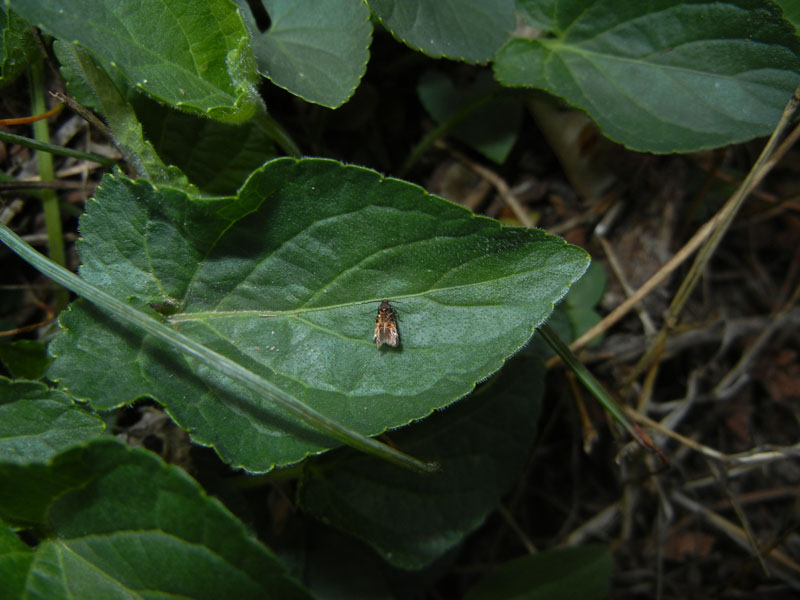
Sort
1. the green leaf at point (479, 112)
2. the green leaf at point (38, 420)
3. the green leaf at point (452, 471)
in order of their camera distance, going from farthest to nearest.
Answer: the green leaf at point (479, 112)
the green leaf at point (452, 471)
the green leaf at point (38, 420)

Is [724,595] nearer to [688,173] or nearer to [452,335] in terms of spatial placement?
[688,173]

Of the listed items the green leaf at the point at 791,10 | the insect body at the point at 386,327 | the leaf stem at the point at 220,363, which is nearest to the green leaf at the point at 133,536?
the leaf stem at the point at 220,363

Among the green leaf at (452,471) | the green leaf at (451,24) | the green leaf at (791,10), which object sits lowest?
the green leaf at (452,471)

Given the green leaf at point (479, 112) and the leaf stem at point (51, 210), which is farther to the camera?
the green leaf at point (479, 112)

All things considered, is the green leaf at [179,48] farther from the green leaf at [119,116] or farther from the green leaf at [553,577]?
the green leaf at [553,577]

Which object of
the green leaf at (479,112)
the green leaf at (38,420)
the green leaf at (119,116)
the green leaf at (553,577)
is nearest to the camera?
the green leaf at (38,420)

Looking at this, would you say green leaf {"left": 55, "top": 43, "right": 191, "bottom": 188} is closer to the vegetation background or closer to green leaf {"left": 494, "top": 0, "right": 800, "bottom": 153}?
the vegetation background

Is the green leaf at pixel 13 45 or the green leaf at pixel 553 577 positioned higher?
the green leaf at pixel 13 45

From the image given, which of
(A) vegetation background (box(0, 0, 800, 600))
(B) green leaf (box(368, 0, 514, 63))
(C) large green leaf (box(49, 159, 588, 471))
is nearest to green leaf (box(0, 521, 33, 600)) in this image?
(A) vegetation background (box(0, 0, 800, 600))
